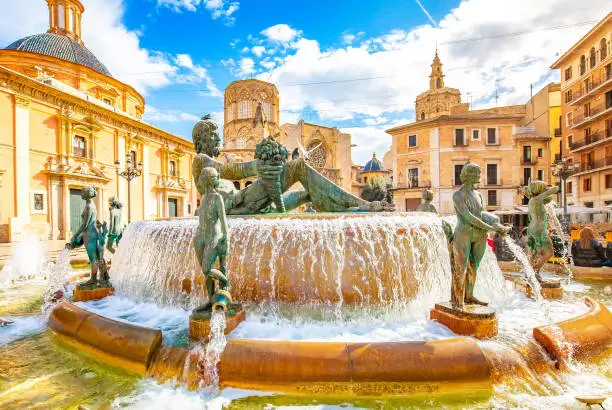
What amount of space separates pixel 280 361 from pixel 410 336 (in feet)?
4.96

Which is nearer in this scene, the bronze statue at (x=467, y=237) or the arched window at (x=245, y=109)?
the bronze statue at (x=467, y=237)

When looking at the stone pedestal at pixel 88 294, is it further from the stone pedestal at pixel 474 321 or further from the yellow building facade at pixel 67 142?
the yellow building facade at pixel 67 142

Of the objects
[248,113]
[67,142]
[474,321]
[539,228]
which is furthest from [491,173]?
[67,142]

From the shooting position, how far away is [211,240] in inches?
131

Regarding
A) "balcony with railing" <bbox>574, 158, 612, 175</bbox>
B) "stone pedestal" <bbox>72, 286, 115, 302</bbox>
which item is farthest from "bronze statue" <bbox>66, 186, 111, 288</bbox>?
"balcony with railing" <bbox>574, 158, 612, 175</bbox>

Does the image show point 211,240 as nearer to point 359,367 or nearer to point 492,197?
point 359,367

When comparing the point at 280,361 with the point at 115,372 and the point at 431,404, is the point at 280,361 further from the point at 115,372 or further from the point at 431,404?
the point at 115,372

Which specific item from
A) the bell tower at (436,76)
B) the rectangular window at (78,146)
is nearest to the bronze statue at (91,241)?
the rectangular window at (78,146)

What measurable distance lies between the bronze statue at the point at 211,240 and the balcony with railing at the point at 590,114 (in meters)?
31.7

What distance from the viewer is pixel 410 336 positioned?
3.39 meters

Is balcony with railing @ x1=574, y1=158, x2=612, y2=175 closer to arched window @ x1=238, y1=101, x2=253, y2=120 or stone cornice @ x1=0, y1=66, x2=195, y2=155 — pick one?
stone cornice @ x1=0, y1=66, x2=195, y2=155

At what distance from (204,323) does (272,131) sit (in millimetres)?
48933

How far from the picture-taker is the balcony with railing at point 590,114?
2488 centimetres

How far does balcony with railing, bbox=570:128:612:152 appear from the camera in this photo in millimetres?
24594
